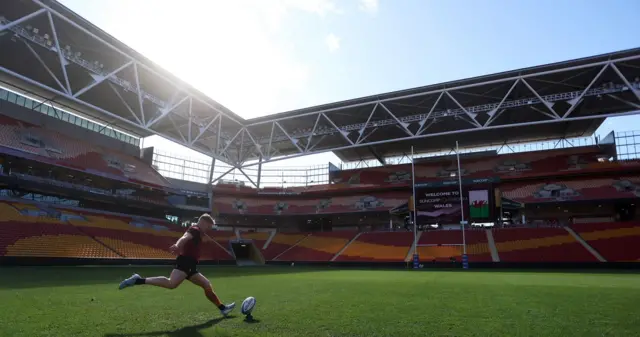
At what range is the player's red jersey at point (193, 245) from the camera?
6555mm

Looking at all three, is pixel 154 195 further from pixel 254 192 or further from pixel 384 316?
pixel 384 316

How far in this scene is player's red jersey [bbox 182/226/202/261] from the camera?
21.5 ft

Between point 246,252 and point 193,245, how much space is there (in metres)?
45.8

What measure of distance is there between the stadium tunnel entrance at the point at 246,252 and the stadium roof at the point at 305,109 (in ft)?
36.0

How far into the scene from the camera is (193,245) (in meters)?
6.59

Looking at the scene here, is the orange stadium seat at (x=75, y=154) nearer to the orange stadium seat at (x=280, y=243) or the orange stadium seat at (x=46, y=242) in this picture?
the orange stadium seat at (x=46, y=242)

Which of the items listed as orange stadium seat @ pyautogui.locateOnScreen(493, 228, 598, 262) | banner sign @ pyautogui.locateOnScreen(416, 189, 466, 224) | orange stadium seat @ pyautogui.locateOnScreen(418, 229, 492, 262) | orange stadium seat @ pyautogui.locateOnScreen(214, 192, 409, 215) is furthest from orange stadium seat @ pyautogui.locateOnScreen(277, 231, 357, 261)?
orange stadium seat @ pyautogui.locateOnScreen(493, 228, 598, 262)

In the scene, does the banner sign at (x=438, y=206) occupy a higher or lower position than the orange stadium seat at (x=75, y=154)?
lower

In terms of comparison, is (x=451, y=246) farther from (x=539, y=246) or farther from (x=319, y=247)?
(x=319, y=247)

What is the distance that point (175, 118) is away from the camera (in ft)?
149

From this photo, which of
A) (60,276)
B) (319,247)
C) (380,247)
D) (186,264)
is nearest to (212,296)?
(186,264)

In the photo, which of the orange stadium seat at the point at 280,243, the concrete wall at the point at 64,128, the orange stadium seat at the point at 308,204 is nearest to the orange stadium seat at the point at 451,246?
the orange stadium seat at the point at 308,204

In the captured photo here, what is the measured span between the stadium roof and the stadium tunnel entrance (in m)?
11.0

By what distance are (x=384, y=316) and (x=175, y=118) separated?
143 feet
